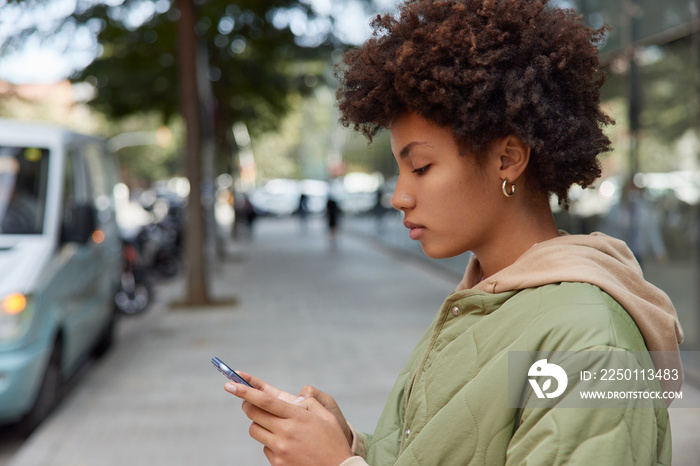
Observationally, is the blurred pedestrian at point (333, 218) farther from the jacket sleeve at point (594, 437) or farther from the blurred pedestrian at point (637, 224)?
the jacket sleeve at point (594, 437)

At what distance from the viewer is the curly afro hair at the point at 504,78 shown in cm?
133

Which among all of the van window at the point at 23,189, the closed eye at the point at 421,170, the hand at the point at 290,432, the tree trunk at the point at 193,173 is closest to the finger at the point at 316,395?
the hand at the point at 290,432

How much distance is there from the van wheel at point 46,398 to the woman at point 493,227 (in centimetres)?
439

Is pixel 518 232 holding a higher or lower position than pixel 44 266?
higher

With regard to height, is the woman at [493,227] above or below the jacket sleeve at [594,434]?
above

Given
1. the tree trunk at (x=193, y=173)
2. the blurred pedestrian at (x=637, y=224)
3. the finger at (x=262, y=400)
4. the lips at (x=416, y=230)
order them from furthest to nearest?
the tree trunk at (x=193, y=173), the blurred pedestrian at (x=637, y=224), the lips at (x=416, y=230), the finger at (x=262, y=400)

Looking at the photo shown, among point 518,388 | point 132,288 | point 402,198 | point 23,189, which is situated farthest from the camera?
point 132,288

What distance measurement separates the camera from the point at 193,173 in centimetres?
1102

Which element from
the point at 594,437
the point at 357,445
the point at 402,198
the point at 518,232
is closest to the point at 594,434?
the point at 594,437

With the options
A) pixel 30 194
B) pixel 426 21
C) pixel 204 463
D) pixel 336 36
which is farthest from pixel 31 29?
pixel 426 21

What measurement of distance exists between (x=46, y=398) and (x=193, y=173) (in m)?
5.92

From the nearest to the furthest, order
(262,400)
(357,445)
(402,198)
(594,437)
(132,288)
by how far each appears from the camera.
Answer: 1. (594,437)
2. (262,400)
3. (402,198)
4. (357,445)
5. (132,288)

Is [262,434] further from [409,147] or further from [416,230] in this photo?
[409,147]

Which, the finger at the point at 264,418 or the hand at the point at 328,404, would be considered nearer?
the finger at the point at 264,418
